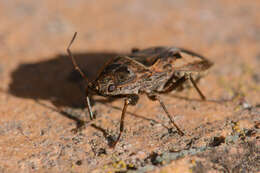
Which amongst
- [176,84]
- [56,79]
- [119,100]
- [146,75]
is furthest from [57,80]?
[176,84]

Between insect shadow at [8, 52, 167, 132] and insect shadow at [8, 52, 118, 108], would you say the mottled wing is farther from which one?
insect shadow at [8, 52, 118, 108]

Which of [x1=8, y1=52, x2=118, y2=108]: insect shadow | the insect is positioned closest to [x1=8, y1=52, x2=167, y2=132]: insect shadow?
[x1=8, y1=52, x2=118, y2=108]: insect shadow

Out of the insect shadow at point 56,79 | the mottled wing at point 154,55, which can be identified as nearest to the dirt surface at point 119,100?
the insect shadow at point 56,79

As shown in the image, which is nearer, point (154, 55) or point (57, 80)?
point (154, 55)

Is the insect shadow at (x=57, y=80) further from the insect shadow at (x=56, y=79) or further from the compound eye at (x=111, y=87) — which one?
the compound eye at (x=111, y=87)

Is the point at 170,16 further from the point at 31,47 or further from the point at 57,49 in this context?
the point at 31,47

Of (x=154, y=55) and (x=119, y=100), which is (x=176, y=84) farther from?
(x=119, y=100)

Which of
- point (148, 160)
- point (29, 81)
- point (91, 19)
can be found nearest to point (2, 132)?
point (29, 81)
